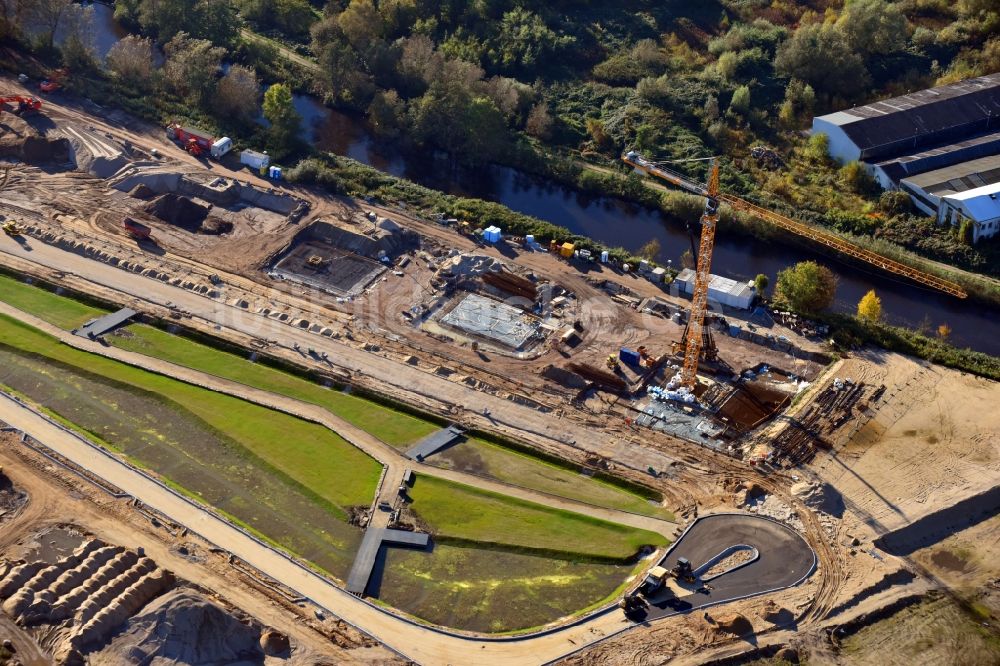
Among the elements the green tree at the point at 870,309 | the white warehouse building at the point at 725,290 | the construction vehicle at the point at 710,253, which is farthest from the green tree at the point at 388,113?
the green tree at the point at 870,309

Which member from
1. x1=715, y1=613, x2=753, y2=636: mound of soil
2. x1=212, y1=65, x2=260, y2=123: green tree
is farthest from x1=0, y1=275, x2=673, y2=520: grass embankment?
x1=212, y1=65, x2=260, y2=123: green tree

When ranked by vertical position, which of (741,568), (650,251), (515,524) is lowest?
(515,524)

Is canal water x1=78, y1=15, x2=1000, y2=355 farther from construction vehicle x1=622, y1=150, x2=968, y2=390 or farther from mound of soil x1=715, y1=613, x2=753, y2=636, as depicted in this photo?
mound of soil x1=715, y1=613, x2=753, y2=636

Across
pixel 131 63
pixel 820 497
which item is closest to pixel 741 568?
pixel 820 497

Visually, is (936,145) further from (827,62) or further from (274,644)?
(274,644)

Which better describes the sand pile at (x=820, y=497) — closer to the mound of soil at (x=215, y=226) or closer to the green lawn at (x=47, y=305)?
the green lawn at (x=47, y=305)

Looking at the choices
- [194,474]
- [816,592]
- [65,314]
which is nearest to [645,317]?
[816,592]

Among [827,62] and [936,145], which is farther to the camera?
[827,62]

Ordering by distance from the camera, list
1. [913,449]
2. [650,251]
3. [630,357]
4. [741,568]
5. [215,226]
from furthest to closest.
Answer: [215,226] → [650,251] → [630,357] → [913,449] → [741,568]
